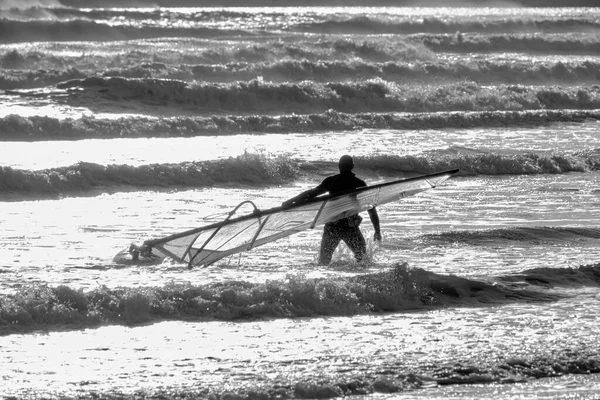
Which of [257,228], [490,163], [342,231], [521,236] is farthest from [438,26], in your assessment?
[257,228]

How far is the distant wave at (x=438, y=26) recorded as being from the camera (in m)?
52.6

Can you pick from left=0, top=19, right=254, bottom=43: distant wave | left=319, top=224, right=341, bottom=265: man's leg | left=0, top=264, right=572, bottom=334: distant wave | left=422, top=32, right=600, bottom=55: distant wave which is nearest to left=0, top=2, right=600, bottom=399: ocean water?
left=0, top=264, right=572, bottom=334: distant wave

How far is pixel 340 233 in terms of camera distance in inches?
441

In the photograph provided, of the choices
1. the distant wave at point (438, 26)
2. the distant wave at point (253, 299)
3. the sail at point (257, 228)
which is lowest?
the distant wave at point (253, 299)

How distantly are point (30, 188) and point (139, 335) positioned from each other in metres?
8.25

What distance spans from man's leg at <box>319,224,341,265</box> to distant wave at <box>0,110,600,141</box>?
37.1ft

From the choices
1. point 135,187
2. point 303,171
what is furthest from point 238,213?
point 303,171

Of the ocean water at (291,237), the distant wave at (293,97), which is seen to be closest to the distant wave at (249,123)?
the ocean water at (291,237)

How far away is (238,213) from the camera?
586 inches

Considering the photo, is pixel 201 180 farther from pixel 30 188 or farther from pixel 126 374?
pixel 126 374

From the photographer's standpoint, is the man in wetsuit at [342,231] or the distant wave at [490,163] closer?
the man in wetsuit at [342,231]

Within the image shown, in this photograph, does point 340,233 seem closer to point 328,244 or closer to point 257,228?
point 328,244

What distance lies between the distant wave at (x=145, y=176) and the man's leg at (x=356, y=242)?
6.26m

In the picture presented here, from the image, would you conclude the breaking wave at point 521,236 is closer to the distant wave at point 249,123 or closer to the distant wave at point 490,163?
the distant wave at point 490,163
